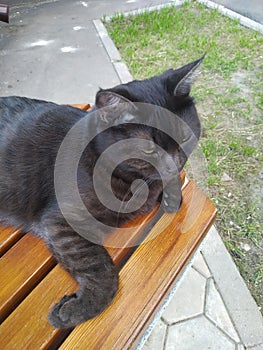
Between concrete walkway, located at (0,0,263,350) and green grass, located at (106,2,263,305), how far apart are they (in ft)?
0.40

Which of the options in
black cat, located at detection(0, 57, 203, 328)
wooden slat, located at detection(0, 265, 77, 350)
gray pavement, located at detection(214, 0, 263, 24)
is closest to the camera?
wooden slat, located at detection(0, 265, 77, 350)

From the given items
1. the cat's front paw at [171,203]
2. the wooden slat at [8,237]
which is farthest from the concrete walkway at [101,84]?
the wooden slat at [8,237]

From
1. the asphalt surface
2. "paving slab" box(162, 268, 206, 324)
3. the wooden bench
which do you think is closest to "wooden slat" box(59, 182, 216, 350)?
the wooden bench

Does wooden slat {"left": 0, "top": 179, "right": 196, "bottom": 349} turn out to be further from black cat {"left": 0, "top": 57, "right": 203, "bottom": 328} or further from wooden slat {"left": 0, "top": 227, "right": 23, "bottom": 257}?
wooden slat {"left": 0, "top": 227, "right": 23, "bottom": 257}

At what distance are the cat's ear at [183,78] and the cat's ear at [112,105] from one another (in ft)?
0.48

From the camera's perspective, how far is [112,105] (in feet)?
2.93

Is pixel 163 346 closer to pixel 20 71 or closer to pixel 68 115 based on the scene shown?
pixel 68 115

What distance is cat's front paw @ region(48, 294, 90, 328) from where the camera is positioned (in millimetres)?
820

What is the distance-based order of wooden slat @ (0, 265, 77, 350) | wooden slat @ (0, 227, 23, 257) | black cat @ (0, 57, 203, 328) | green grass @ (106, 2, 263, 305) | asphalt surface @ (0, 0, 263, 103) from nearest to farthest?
wooden slat @ (0, 265, 77, 350)
black cat @ (0, 57, 203, 328)
wooden slat @ (0, 227, 23, 257)
green grass @ (106, 2, 263, 305)
asphalt surface @ (0, 0, 263, 103)

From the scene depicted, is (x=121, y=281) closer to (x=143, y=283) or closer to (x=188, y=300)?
(x=143, y=283)

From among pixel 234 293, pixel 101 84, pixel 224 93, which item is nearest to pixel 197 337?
pixel 234 293

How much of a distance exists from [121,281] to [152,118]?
0.47 metres

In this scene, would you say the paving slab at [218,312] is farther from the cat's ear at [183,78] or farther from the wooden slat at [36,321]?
the cat's ear at [183,78]

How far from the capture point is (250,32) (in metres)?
3.32
